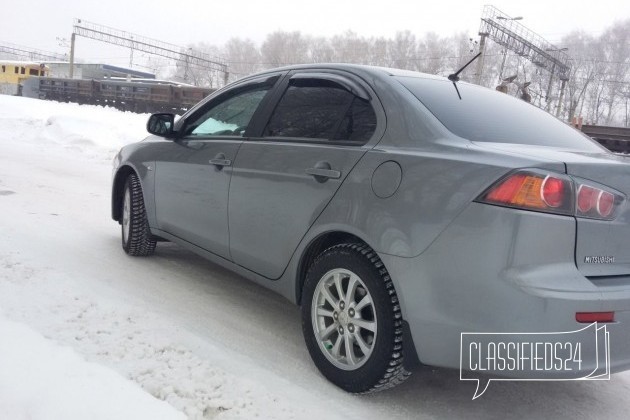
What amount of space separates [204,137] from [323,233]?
1.56 metres

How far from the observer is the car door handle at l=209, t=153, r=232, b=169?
363 cm

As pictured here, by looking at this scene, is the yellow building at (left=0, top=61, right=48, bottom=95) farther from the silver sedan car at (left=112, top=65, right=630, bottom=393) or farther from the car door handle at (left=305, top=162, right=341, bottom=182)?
the car door handle at (left=305, top=162, right=341, bottom=182)

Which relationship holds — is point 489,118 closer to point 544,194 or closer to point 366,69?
point 366,69

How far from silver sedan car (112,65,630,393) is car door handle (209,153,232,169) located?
15 mm

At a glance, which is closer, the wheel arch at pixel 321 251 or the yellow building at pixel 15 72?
the wheel arch at pixel 321 251

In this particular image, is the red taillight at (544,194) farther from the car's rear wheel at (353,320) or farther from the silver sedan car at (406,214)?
the car's rear wheel at (353,320)

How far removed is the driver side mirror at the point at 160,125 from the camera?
4.40 meters

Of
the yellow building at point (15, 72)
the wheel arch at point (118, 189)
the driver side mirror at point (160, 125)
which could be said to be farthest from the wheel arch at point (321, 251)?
the yellow building at point (15, 72)

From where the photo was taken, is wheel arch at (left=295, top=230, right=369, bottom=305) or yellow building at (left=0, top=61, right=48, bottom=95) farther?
yellow building at (left=0, top=61, right=48, bottom=95)

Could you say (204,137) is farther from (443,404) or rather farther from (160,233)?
(443,404)

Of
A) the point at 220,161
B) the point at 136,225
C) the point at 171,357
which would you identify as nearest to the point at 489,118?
the point at 220,161

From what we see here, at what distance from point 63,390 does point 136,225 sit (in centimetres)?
246

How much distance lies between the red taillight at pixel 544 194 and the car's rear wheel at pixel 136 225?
3160 millimetres

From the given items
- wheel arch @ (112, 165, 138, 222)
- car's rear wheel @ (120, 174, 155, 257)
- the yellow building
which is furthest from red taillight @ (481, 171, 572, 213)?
the yellow building
